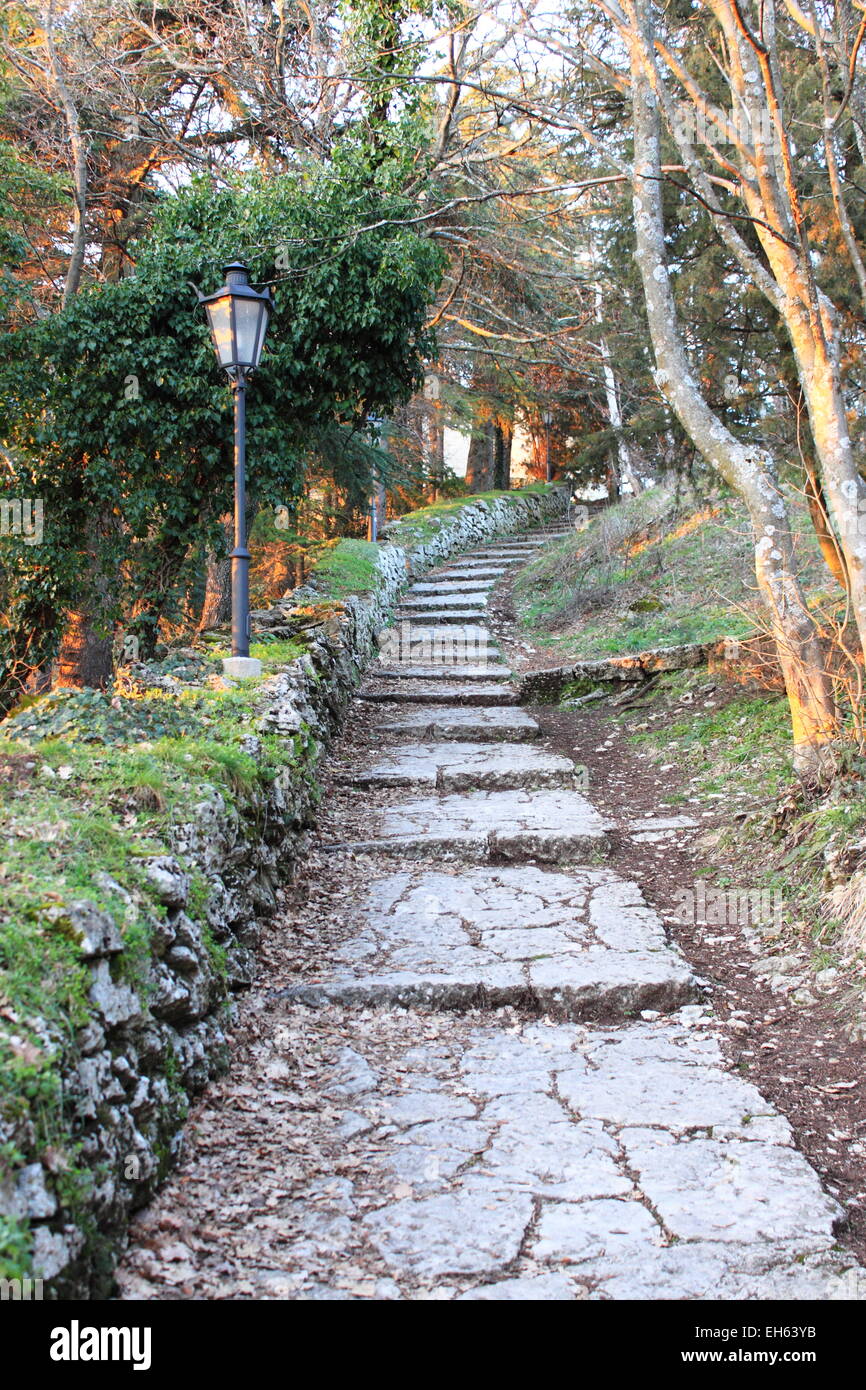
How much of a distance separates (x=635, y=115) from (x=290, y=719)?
14.7 feet

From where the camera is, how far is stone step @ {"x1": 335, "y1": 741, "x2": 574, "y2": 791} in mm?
6195

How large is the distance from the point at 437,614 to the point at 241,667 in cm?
546

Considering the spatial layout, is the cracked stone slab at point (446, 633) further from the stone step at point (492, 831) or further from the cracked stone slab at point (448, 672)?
the stone step at point (492, 831)

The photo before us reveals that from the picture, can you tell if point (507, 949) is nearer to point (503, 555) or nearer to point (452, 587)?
point (452, 587)

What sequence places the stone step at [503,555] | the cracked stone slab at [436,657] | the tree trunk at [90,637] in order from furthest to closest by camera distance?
the stone step at [503,555] < the cracked stone slab at [436,657] < the tree trunk at [90,637]

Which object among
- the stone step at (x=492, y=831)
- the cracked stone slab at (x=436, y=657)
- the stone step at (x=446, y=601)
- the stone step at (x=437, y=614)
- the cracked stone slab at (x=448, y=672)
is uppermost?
the stone step at (x=446, y=601)

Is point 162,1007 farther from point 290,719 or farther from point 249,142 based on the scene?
point 249,142

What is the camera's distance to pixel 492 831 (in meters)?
5.16

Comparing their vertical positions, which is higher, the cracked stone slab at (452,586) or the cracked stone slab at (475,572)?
the cracked stone slab at (475,572)

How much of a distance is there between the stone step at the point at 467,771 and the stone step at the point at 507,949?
1.37m

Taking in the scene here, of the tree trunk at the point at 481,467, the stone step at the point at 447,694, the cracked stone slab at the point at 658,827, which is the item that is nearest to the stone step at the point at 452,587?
the stone step at the point at 447,694

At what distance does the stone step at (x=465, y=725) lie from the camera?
718 cm

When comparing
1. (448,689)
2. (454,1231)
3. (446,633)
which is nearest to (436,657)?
(446,633)
